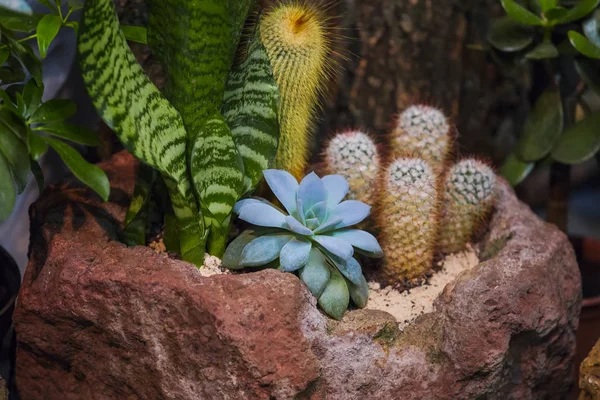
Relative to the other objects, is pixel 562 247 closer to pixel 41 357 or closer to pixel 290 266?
pixel 290 266

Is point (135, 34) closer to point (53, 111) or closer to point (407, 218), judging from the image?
point (53, 111)

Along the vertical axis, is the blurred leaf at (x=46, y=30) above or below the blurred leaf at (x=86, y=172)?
above

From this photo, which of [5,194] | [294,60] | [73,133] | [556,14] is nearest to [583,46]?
[556,14]

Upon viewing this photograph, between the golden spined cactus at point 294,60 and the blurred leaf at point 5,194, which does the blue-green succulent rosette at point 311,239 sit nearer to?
the golden spined cactus at point 294,60

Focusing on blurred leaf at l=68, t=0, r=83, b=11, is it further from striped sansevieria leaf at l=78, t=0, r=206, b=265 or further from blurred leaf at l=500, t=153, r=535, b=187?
blurred leaf at l=500, t=153, r=535, b=187

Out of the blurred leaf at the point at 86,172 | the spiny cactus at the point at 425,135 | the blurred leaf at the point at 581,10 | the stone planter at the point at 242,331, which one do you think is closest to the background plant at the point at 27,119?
the blurred leaf at the point at 86,172
